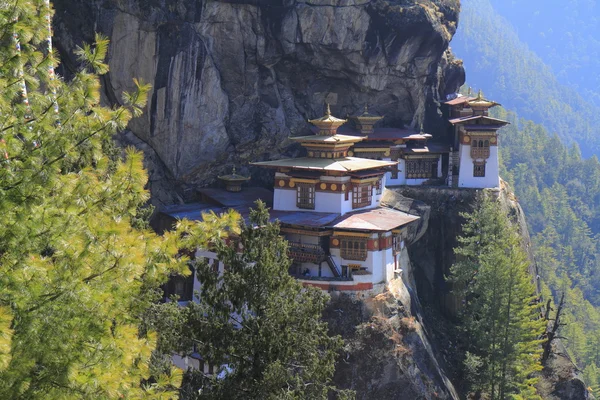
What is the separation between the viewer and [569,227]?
104938 millimetres

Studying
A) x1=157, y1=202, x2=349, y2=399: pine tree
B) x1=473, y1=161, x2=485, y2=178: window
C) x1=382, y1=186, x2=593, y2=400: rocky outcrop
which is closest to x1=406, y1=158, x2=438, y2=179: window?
x1=382, y1=186, x2=593, y2=400: rocky outcrop

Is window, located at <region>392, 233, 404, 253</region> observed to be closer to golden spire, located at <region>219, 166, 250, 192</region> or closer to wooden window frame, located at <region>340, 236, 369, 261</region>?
wooden window frame, located at <region>340, 236, 369, 261</region>

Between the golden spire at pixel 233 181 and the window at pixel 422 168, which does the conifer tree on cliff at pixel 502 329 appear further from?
the golden spire at pixel 233 181

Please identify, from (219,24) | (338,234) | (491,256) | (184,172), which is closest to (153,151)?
(184,172)

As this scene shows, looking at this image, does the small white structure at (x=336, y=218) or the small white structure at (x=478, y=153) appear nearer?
the small white structure at (x=336, y=218)

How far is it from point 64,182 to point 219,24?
97.0 feet

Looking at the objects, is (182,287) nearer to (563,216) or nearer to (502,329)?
(502,329)

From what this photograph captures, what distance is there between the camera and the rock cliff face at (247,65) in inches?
1501

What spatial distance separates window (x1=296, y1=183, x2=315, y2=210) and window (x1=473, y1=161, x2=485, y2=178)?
38.0ft

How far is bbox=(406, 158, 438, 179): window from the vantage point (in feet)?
147

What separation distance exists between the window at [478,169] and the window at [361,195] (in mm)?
8941

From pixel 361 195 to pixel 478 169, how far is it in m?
9.80

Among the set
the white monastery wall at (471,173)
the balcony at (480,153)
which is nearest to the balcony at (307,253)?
the white monastery wall at (471,173)

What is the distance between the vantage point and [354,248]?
33.2 metres
